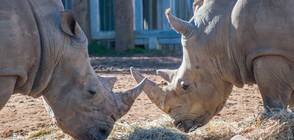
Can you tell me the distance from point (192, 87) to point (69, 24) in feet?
5.97

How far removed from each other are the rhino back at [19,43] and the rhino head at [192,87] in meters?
1.79

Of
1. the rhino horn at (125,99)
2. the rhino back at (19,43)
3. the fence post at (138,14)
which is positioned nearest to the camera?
the rhino back at (19,43)

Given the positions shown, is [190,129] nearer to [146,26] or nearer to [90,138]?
[90,138]

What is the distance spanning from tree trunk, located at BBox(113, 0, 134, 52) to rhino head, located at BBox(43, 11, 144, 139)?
9623 millimetres

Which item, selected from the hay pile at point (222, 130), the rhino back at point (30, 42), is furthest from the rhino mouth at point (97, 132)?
the rhino back at point (30, 42)

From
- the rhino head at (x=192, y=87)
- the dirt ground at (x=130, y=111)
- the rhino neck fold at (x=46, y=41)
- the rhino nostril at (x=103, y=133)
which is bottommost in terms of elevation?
the dirt ground at (x=130, y=111)

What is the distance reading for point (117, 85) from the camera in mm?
8367

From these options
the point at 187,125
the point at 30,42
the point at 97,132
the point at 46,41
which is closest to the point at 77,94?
the point at 97,132

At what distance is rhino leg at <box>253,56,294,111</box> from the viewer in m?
4.38

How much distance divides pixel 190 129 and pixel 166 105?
0.43 meters

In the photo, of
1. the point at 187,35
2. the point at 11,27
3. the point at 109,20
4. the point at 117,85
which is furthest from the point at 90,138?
the point at 109,20

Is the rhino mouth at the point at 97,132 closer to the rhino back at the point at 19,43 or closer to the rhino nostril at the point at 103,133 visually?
the rhino nostril at the point at 103,133

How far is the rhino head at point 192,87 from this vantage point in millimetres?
5086

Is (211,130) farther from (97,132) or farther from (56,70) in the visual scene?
(56,70)
